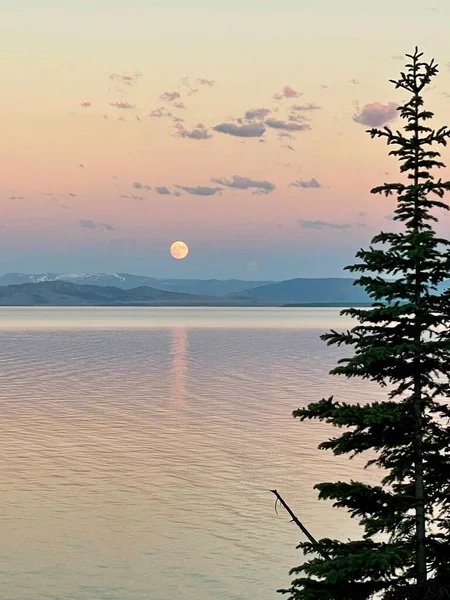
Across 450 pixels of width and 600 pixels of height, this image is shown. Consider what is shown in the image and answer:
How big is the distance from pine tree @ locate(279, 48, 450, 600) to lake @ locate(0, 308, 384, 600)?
46.0 feet

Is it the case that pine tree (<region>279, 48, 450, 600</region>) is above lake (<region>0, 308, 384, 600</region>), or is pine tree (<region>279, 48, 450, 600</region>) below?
above

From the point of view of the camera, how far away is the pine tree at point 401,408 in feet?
55.2

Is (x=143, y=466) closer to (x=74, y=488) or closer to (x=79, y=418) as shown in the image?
(x=74, y=488)

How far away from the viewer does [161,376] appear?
376 feet

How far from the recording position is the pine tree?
16812 mm

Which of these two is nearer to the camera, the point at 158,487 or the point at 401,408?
the point at 401,408

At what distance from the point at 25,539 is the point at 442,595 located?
2431cm

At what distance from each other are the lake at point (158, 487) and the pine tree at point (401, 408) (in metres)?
14.0

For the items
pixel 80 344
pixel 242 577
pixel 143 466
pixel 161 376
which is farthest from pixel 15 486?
pixel 80 344

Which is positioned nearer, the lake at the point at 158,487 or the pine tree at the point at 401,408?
the pine tree at the point at 401,408

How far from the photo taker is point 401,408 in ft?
57.3

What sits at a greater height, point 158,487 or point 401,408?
point 401,408

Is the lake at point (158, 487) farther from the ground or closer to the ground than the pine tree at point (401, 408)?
closer to the ground

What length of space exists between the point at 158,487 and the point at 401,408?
31146 mm
